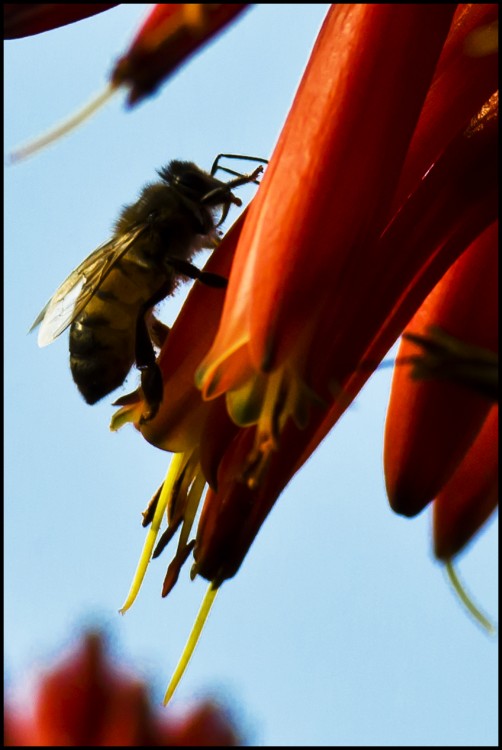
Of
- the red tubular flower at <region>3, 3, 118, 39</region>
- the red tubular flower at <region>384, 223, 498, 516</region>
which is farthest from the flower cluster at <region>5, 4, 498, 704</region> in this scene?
the red tubular flower at <region>3, 3, 118, 39</region>

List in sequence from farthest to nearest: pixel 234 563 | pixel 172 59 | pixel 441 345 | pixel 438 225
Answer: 1. pixel 234 563
2. pixel 438 225
3. pixel 172 59
4. pixel 441 345

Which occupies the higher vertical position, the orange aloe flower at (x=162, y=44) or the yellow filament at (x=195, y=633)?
the orange aloe flower at (x=162, y=44)

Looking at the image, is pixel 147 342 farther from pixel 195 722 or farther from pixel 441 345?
pixel 195 722

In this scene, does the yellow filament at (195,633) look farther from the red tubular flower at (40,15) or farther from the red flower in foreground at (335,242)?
the red tubular flower at (40,15)

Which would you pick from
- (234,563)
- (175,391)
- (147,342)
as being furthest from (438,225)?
(147,342)

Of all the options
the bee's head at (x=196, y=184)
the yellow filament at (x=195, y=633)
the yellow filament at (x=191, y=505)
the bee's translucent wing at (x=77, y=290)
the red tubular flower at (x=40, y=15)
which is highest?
the bee's head at (x=196, y=184)

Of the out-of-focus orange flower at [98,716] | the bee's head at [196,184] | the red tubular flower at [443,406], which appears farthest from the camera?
the out-of-focus orange flower at [98,716]

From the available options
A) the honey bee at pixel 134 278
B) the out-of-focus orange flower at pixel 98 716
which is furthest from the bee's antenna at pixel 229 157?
the out-of-focus orange flower at pixel 98 716

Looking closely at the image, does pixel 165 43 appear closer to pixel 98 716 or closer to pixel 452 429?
pixel 452 429
